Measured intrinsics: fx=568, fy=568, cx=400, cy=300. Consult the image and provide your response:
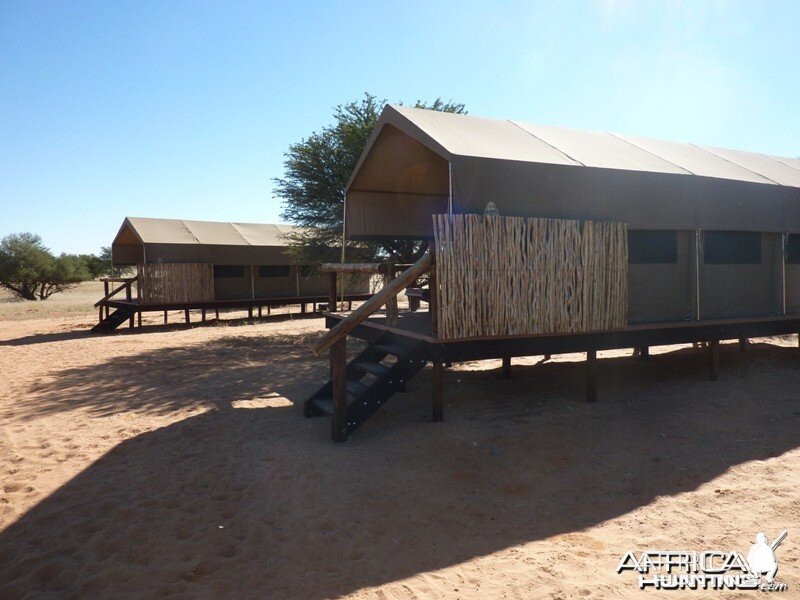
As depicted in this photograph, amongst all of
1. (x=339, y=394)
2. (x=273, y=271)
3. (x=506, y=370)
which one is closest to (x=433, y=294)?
(x=339, y=394)

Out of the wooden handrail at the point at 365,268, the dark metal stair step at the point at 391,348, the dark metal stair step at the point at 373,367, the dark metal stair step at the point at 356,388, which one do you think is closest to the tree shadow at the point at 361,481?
the dark metal stair step at the point at 356,388

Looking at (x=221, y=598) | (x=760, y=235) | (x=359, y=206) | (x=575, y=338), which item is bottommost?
(x=221, y=598)

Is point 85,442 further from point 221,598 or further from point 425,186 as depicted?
point 425,186

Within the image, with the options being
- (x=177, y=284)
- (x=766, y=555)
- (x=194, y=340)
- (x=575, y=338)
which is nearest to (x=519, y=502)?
(x=766, y=555)

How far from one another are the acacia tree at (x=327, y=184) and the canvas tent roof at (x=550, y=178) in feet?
15.6

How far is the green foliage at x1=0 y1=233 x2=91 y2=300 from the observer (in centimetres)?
3319

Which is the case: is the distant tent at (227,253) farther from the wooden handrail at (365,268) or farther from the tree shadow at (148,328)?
the wooden handrail at (365,268)

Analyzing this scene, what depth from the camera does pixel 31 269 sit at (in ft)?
110

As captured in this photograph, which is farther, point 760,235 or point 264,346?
point 264,346

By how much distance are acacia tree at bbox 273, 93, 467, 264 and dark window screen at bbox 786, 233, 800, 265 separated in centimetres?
814

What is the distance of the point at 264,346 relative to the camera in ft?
40.4

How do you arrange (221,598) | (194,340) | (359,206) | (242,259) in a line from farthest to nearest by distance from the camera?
(242,259) → (194,340) → (359,206) → (221,598)

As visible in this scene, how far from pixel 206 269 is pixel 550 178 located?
14.1 metres

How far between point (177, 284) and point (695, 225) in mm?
14583
